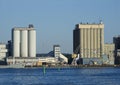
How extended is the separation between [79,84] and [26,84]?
23.6 ft

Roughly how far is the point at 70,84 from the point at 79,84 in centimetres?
124

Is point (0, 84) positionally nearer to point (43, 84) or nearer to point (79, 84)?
point (43, 84)

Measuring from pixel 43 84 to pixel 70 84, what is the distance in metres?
3.68

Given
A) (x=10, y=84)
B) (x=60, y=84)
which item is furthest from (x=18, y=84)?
(x=60, y=84)

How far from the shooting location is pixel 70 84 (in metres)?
70.7

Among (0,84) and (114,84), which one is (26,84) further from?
(114,84)

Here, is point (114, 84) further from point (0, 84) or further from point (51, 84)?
point (0, 84)

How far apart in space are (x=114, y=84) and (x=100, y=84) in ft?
6.07

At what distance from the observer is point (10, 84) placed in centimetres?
7144

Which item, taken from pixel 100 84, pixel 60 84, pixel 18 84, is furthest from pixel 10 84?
pixel 100 84

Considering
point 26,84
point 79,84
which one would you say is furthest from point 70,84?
point 26,84

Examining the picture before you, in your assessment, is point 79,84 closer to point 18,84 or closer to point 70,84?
point 70,84

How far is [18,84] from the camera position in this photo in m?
70.7

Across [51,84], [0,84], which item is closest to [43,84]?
[51,84]
